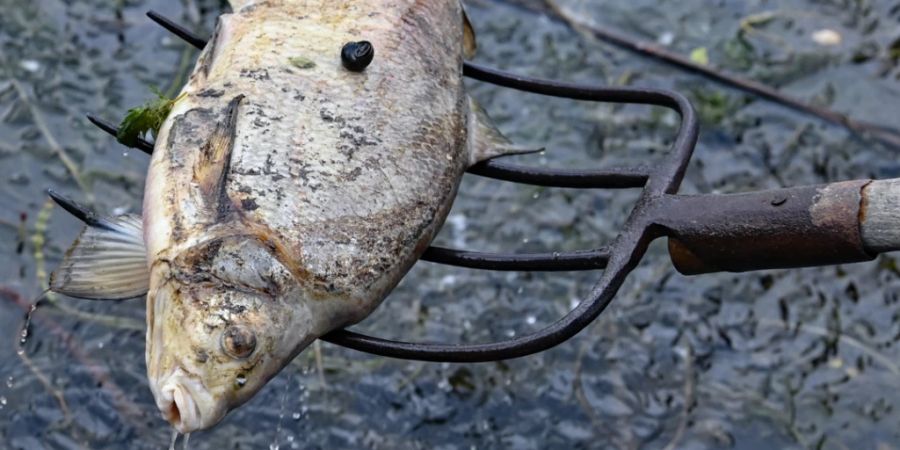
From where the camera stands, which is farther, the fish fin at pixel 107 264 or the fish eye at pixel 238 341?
the fish fin at pixel 107 264

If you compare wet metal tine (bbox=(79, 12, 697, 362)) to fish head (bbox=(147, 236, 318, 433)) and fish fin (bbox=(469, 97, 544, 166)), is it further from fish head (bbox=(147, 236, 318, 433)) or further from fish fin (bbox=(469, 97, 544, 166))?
fish head (bbox=(147, 236, 318, 433))

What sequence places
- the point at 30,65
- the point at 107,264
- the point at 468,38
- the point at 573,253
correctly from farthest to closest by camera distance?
the point at 30,65 < the point at 468,38 < the point at 573,253 < the point at 107,264

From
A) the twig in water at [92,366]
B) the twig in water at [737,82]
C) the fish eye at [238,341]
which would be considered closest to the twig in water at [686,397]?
the twig in water at [737,82]

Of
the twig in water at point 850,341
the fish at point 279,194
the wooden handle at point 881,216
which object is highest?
the wooden handle at point 881,216

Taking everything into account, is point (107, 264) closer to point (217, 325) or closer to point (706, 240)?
point (217, 325)

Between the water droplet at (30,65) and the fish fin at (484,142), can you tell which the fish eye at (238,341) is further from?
the water droplet at (30,65)

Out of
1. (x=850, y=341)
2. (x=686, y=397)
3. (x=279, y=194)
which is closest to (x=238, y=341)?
(x=279, y=194)

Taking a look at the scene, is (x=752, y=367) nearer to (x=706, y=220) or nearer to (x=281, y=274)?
(x=706, y=220)
